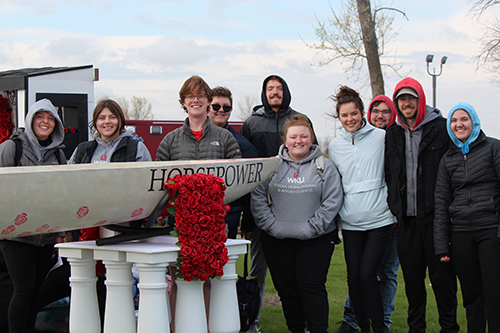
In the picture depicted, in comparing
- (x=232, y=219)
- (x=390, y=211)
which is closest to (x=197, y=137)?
(x=232, y=219)

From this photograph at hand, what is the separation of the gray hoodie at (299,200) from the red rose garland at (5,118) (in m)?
5.08

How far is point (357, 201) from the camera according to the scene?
13.0ft

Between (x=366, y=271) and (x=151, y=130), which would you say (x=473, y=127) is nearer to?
(x=366, y=271)

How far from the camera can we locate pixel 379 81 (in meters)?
10.5

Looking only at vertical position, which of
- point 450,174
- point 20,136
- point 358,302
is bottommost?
point 358,302

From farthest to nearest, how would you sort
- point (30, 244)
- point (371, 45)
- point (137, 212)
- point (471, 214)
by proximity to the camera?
1. point (371, 45)
2. point (30, 244)
3. point (471, 214)
4. point (137, 212)

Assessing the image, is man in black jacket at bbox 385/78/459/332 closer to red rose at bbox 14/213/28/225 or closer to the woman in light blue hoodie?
the woman in light blue hoodie

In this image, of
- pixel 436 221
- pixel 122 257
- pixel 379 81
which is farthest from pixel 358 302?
pixel 379 81

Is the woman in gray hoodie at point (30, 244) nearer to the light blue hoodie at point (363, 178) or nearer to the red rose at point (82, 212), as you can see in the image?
the red rose at point (82, 212)

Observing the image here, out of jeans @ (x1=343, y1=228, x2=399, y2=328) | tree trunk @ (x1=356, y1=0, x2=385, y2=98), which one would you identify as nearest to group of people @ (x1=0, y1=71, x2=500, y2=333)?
jeans @ (x1=343, y1=228, x2=399, y2=328)

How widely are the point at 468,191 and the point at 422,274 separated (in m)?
0.75

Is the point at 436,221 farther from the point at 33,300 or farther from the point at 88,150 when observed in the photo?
the point at 33,300

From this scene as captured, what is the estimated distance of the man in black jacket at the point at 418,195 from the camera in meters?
3.84

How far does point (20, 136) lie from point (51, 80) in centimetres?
453
